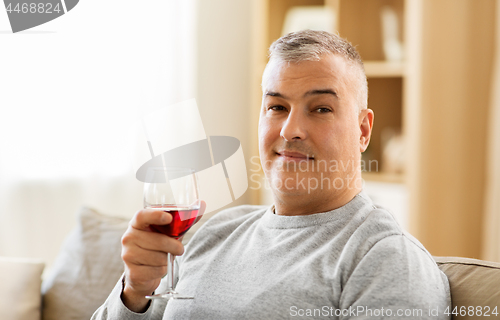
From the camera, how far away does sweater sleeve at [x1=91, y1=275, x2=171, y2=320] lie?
118 centimetres

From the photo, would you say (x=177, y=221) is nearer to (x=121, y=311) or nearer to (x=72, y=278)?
(x=121, y=311)

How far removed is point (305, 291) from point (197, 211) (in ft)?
0.93

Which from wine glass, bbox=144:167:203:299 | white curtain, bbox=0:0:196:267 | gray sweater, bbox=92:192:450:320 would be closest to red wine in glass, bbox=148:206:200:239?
wine glass, bbox=144:167:203:299

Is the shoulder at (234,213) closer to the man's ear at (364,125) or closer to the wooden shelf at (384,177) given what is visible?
Answer: the man's ear at (364,125)

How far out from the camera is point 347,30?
309cm

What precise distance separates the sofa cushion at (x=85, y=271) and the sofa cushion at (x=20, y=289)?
0.18 feet

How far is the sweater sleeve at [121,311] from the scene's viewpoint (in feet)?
3.88

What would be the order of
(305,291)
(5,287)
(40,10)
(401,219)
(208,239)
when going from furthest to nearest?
(401,219) → (40,10) → (5,287) → (208,239) → (305,291)

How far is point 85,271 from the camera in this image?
5.63 feet

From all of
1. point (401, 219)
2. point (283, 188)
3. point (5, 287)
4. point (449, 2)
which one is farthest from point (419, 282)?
point (449, 2)

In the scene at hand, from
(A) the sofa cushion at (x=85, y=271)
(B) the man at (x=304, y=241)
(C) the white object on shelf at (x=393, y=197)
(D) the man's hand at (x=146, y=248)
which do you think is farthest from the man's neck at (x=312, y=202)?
(C) the white object on shelf at (x=393, y=197)

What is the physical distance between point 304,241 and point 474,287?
383 mm

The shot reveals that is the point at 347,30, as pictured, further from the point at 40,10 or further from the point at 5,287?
the point at 5,287

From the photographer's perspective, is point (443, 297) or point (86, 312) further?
point (86, 312)
